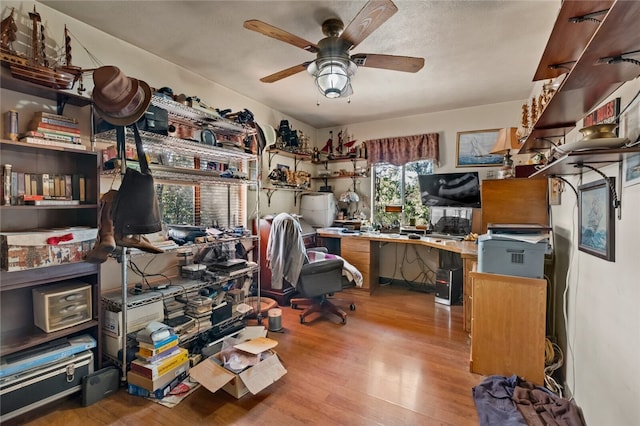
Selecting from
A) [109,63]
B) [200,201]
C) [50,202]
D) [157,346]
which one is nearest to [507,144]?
[200,201]

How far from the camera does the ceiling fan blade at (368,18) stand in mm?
1429

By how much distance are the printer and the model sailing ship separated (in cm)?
301

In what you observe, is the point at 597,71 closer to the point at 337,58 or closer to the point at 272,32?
the point at 337,58

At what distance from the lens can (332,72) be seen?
78.6 inches

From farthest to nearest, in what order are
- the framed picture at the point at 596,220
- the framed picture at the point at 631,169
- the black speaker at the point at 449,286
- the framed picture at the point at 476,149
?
the framed picture at the point at 476,149 < the black speaker at the point at 449,286 < the framed picture at the point at 596,220 < the framed picture at the point at 631,169

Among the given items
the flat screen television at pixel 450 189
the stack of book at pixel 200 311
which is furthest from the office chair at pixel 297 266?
the flat screen television at pixel 450 189

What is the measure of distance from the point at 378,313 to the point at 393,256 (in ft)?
4.52

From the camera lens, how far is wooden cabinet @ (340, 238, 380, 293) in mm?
3887

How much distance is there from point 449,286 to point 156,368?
311 centimetres

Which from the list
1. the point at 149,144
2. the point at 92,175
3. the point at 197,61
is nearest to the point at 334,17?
the point at 197,61

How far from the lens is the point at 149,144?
2.46 meters

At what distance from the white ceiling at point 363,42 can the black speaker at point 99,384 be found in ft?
7.93

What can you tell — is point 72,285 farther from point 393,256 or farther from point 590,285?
point 393,256

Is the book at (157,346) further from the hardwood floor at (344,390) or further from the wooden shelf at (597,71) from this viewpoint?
the wooden shelf at (597,71)
